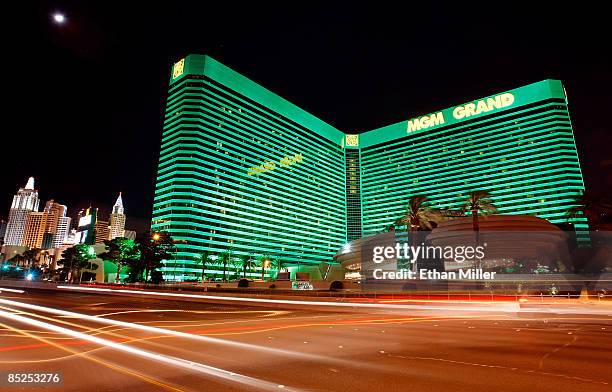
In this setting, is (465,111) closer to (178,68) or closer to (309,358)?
(178,68)

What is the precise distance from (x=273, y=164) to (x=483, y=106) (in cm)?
10080

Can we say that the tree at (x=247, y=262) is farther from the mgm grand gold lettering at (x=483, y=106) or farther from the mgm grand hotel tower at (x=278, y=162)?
the mgm grand gold lettering at (x=483, y=106)

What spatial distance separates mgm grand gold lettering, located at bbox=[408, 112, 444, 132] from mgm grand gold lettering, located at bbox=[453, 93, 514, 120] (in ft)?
25.2

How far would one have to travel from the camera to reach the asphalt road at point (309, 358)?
7637 mm

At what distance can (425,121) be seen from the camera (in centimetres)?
18788

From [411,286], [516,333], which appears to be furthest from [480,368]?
[411,286]

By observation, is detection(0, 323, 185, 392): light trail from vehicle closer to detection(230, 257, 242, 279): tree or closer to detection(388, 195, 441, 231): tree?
detection(388, 195, 441, 231): tree

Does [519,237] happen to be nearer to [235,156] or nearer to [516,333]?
[516,333]

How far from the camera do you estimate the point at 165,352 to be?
11.0 meters

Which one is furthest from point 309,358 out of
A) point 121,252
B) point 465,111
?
point 465,111

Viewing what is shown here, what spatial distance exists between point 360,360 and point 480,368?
9.61ft

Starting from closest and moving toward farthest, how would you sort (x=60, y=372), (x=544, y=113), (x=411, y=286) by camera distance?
(x=60, y=372), (x=411, y=286), (x=544, y=113)

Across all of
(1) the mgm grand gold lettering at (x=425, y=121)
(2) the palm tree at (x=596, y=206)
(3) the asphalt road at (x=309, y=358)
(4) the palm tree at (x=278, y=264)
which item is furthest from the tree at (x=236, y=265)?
(3) the asphalt road at (x=309, y=358)

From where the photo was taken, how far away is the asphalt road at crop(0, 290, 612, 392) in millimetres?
7637
